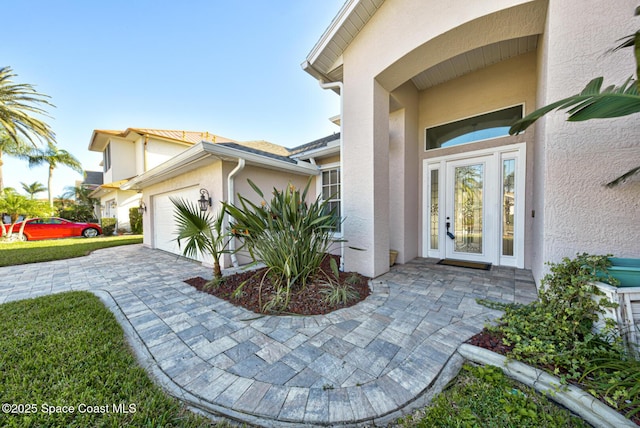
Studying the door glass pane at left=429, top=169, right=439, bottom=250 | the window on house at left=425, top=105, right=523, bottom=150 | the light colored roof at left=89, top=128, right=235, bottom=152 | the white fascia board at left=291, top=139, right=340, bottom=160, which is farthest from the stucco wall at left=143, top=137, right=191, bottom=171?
the door glass pane at left=429, top=169, right=439, bottom=250

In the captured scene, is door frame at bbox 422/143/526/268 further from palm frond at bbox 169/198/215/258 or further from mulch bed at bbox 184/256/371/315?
palm frond at bbox 169/198/215/258

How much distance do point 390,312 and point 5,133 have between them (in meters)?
23.7

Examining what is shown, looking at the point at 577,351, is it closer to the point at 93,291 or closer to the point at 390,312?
the point at 390,312

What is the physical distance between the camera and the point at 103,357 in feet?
7.06

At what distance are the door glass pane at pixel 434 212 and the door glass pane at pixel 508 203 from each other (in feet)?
4.40

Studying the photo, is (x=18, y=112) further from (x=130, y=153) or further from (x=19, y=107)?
(x=130, y=153)

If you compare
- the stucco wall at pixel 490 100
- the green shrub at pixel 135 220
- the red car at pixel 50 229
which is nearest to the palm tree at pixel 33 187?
the red car at pixel 50 229

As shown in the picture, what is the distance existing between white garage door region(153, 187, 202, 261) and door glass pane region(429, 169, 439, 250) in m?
6.89

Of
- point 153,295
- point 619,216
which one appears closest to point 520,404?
point 619,216

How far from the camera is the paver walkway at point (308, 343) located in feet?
5.52

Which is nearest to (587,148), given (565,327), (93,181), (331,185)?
(565,327)

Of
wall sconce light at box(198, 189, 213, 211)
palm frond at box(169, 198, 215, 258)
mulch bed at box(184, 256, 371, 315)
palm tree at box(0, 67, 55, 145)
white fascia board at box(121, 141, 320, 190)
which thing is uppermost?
palm tree at box(0, 67, 55, 145)

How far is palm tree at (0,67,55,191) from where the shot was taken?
503 inches

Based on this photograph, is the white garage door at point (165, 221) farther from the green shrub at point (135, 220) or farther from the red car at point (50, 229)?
the red car at point (50, 229)
